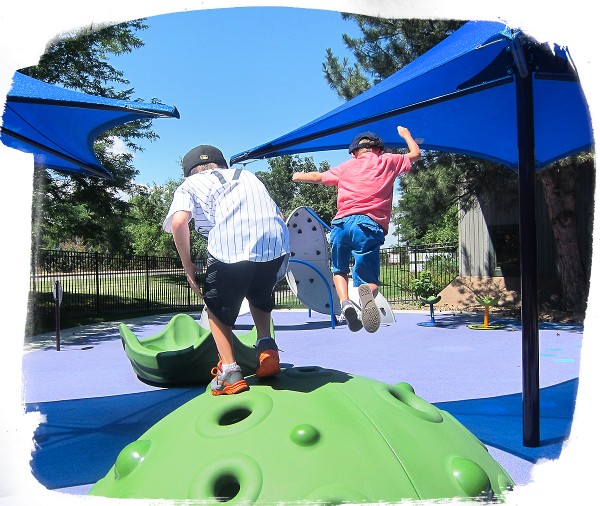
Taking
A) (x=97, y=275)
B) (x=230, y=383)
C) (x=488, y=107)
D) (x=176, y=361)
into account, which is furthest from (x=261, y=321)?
(x=97, y=275)

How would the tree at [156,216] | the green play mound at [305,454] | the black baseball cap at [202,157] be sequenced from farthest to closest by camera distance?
the tree at [156,216] → the black baseball cap at [202,157] → the green play mound at [305,454]

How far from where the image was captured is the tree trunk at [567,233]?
1296 cm

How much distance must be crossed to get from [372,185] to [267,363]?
4.72ft

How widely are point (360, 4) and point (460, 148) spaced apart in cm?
343

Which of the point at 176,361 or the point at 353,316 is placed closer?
the point at 353,316

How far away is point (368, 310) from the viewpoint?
3457 millimetres

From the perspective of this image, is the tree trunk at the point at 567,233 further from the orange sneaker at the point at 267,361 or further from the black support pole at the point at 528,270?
the orange sneaker at the point at 267,361

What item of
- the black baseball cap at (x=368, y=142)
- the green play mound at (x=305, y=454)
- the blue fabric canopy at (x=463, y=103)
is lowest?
the green play mound at (x=305, y=454)

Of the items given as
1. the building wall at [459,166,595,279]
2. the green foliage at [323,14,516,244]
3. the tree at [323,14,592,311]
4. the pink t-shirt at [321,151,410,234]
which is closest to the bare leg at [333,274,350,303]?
the pink t-shirt at [321,151,410,234]

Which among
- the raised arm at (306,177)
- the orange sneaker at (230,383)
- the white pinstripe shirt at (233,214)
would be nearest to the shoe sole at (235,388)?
the orange sneaker at (230,383)

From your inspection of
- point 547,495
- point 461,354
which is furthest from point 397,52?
point 547,495

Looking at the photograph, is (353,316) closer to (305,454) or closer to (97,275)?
(305,454)

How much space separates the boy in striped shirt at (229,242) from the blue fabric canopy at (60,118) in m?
0.88

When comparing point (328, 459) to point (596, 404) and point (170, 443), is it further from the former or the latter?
point (596, 404)
